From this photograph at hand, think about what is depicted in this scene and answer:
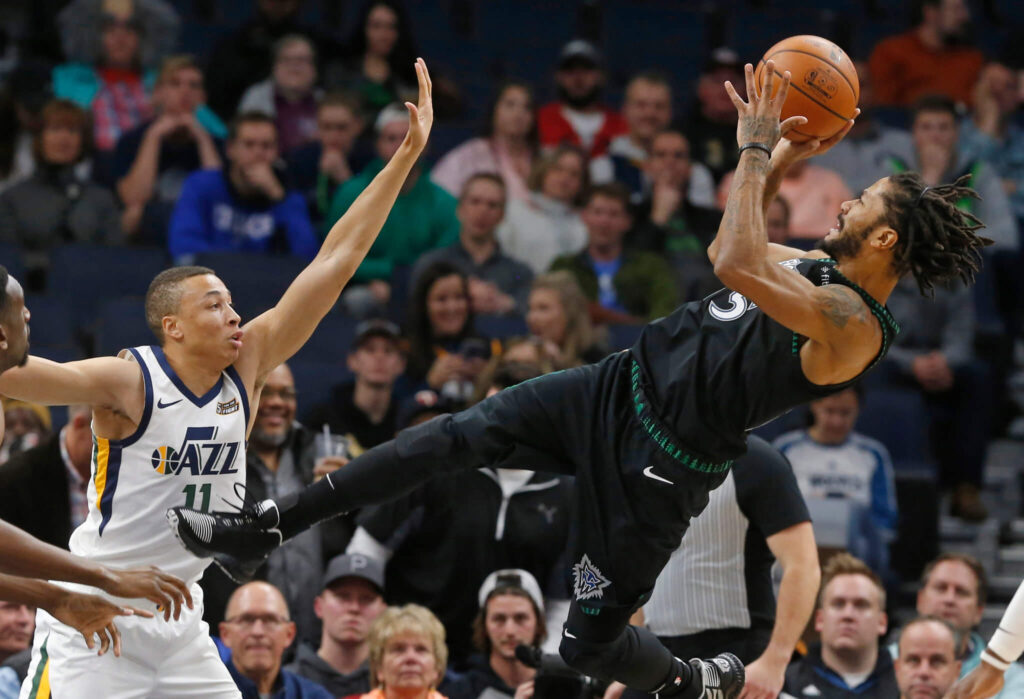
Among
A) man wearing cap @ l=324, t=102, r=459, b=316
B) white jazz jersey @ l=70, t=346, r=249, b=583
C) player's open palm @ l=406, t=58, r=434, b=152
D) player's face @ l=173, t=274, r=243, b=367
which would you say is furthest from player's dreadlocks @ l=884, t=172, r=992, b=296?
man wearing cap @ l=324, t=102, r=459, b=316

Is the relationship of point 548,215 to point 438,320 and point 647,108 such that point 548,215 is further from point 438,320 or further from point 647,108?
point 438,320

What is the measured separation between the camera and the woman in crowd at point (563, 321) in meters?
9.27

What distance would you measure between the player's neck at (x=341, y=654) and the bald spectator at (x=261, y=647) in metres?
0.40

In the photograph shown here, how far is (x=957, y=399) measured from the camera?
408 inches

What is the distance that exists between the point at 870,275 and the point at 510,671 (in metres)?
3.11

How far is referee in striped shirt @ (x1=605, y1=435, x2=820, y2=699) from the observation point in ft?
20.4

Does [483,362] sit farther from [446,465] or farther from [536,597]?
[446,465]

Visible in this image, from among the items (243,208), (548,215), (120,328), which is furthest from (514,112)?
(120,328)

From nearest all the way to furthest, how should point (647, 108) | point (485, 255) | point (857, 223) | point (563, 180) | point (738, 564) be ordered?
point (857, 223) < point (738, 564) < point (485, 255) < point (563, 180) < point (647, 108)

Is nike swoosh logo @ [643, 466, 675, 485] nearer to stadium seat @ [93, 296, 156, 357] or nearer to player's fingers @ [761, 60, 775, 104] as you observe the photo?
player's fingers @ [761, 60, 775, 104]

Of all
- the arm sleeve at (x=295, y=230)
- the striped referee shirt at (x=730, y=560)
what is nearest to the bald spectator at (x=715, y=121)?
the arm sleeve at (x=295, y=230)

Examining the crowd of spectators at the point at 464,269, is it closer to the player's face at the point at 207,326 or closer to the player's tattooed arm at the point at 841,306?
the player's tattooed arm at the point at 841,306

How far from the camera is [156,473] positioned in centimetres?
535

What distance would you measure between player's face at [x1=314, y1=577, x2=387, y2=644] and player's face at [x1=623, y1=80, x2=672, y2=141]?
546 cm
